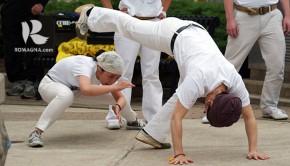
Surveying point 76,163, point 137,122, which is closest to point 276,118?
point 137,122

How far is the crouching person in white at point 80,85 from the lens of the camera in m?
7.18

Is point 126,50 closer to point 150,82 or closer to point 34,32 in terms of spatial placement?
point 150,82

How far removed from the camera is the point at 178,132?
6.36m

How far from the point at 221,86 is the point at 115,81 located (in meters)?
1.30

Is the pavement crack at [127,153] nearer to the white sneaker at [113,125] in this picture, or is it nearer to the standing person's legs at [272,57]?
the white sneaker at [113,125]

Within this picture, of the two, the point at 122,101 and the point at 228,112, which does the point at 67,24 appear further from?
the point at 228,112

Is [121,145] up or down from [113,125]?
up

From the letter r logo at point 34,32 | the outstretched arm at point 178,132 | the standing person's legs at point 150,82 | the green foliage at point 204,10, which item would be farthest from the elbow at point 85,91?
the green foliage at point 204,10

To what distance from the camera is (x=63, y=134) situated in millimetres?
8031

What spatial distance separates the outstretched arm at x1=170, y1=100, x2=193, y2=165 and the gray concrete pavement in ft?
0.59

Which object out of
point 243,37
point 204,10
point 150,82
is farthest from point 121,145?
point 204,10

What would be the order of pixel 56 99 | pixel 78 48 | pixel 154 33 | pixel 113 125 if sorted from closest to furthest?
pixel 154 33 < pixel 56 99 < pixel 113 125 < pixel 78 48

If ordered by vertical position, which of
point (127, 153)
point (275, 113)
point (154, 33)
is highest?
point (154, 33)

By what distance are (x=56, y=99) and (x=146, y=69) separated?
121cm
